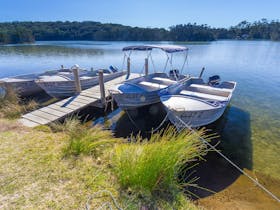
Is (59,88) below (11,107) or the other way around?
the other way around

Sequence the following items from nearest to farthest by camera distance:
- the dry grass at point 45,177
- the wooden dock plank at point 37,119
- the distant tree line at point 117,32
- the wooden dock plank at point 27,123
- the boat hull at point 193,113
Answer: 1. the dry grass at point 45,177
2. the boat hull at point 193,113
3. the wooden dock plank at point 27,123
4. the wooden dock plank at point 37,119
5. the distant tree line at point 117,32

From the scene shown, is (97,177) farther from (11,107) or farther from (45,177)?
(11,107)

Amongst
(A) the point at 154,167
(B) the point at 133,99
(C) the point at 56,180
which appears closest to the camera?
(A) the point at 154,167

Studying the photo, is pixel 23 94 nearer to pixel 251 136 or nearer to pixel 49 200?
pixel 49 200

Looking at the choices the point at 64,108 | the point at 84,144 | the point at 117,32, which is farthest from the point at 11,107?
the point at 117,32

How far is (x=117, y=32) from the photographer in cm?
7112

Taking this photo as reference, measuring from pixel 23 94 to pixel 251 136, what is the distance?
1141 cm

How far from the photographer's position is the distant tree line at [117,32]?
5881 cm

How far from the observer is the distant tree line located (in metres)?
58.8

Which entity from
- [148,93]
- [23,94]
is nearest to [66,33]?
[23,94]

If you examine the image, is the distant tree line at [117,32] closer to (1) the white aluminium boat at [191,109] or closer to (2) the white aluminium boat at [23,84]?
(2) the white aluminium boat at [23,84]

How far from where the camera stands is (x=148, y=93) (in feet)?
24.0

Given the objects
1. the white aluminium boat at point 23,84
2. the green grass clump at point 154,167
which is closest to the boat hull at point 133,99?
the green grass clump at point 154,167

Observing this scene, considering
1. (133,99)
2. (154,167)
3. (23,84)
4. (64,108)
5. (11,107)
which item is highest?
(154,167)
